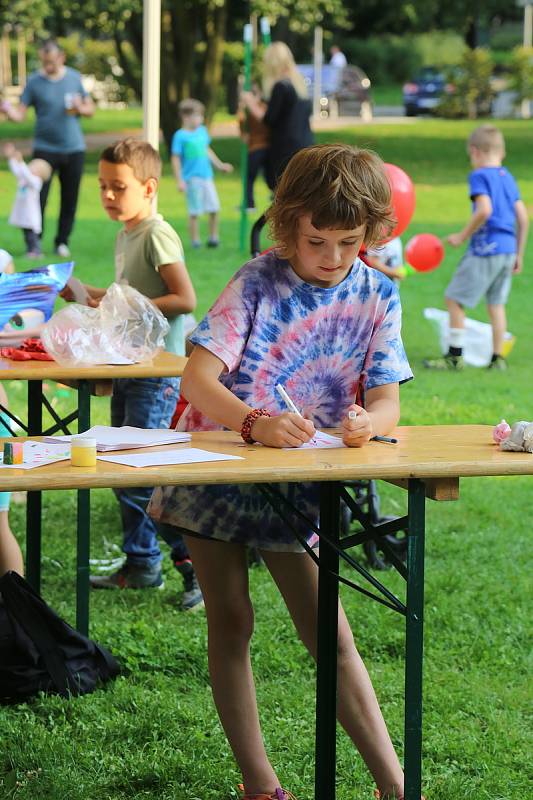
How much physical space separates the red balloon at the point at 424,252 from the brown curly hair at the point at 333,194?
6650 millimetres

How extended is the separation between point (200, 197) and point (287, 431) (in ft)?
42.6

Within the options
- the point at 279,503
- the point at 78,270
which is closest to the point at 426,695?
the point at 279,503

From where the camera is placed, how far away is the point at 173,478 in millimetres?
2699

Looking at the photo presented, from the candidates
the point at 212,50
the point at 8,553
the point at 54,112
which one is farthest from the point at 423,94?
the point at 8,553

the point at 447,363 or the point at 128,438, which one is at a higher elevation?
the point at 128,438

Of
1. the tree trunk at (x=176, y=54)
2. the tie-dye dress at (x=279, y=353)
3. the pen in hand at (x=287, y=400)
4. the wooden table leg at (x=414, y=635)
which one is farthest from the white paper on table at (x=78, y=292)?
the tree trunk at (x=176, y=54)

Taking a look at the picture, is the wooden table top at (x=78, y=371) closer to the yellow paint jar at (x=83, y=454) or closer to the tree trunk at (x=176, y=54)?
the yellow paint jar at (x=83, y=454)

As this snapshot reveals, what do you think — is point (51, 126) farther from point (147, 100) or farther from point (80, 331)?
point (80, 331)

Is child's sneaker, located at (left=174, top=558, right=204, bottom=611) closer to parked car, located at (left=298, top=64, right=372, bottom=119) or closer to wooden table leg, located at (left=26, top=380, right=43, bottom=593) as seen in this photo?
wooden table leg, located at (left=26, top=380, right=43, bottom=593)

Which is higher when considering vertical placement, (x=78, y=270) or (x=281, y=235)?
(x=281, y=235)

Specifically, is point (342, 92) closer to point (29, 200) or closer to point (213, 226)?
point (213, 226)

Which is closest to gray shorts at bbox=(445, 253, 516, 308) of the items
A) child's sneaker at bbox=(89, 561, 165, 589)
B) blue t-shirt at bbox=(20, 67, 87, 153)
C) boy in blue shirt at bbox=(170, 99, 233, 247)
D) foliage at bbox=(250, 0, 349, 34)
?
child's sneaker at bbox=(89, 561, 165, 589)

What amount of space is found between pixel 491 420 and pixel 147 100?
116 inches

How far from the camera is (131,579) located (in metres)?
5.38
